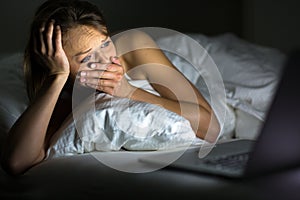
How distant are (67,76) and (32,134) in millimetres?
153

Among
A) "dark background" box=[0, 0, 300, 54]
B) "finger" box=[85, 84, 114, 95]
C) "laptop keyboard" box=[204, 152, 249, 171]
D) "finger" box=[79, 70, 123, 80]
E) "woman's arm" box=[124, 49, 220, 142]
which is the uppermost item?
"laptop keyboard" box=[204, 152, 249, 171]

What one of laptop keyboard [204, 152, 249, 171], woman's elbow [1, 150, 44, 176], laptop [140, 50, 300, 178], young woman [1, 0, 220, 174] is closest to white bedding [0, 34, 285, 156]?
young woman [1, 0, 220, 174]

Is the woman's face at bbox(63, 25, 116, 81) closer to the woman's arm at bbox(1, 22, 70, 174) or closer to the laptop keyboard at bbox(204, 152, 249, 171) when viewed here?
the woman's arm at bbox(1, 22, 70, 174)

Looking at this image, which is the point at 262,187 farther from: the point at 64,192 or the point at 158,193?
the point at 64,192

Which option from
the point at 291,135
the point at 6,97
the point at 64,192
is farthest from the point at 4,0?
the point at 291,135

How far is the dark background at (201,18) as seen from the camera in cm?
208

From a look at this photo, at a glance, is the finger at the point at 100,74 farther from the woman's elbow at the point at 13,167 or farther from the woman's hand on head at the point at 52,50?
the woman's elbow at the point at 13,167

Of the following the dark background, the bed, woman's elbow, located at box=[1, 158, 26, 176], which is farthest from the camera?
the dark background

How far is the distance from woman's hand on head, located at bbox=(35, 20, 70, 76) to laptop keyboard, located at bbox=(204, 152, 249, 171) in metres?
0.50

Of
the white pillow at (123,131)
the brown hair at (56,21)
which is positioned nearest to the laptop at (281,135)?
the white pillow at (123,131)

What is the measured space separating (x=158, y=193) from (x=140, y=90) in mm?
610

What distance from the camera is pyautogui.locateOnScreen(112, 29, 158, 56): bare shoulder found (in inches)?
63.7

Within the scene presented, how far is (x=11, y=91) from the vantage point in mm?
1629

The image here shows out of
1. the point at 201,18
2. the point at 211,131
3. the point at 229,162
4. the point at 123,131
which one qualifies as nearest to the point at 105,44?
the point at 123,131
